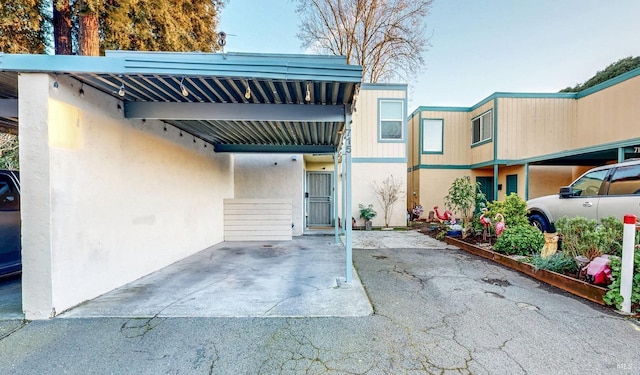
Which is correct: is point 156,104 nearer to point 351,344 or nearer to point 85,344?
point 85,344

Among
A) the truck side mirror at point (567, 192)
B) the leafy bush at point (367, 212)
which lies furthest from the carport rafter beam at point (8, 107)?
the truck side mirror at point (567, 192)

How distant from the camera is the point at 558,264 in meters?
3.98

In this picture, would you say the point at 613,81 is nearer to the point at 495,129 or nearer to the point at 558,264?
the point at 495,129

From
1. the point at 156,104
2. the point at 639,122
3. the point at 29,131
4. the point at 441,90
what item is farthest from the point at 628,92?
the point at 29,131

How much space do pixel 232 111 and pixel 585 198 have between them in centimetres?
667

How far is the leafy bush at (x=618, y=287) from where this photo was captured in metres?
2.88

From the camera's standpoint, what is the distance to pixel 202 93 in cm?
356

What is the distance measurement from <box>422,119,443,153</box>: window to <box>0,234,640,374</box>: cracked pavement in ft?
29.0

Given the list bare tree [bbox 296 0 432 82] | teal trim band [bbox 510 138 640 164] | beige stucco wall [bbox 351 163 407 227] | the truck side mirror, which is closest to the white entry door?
beige stucco wall [bbox 351 163 407 227]

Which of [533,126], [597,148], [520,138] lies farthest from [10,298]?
[533,126]

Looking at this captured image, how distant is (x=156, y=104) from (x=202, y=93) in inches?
35.7

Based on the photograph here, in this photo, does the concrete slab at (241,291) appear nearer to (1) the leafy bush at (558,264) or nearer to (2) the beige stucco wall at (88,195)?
(2) the beige stucco wall at (88,195)

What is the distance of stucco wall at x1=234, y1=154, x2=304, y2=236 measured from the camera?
8398 mm

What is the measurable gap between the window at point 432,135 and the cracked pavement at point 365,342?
29.0ft
